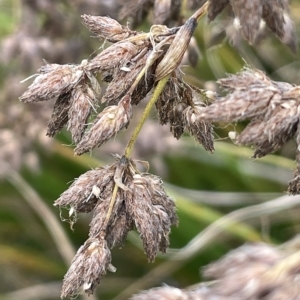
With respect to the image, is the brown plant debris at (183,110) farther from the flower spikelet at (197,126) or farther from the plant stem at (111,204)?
the plant stem at (111,204)

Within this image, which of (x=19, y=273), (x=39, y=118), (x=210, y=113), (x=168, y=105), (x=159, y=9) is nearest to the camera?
(x=210, y=113)

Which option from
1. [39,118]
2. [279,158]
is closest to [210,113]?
[39,118]

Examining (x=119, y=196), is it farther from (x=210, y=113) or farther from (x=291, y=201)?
(x=291, y=201)

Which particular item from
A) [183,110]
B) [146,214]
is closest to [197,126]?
[183,110]

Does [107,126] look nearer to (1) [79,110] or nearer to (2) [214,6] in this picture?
(1) [79,110]

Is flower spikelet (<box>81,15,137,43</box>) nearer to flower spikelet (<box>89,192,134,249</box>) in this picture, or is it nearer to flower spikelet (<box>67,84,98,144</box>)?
flower spikelet (<box>67,84,98,144</box>)

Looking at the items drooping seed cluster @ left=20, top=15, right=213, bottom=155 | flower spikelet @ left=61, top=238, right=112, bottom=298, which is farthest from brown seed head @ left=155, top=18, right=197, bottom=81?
flower spikelet @ left=61, top=238, right=112, bottom=298

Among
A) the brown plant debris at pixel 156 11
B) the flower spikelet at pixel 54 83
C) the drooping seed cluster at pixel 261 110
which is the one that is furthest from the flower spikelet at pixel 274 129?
the brown plant debris at pixel 156 11
